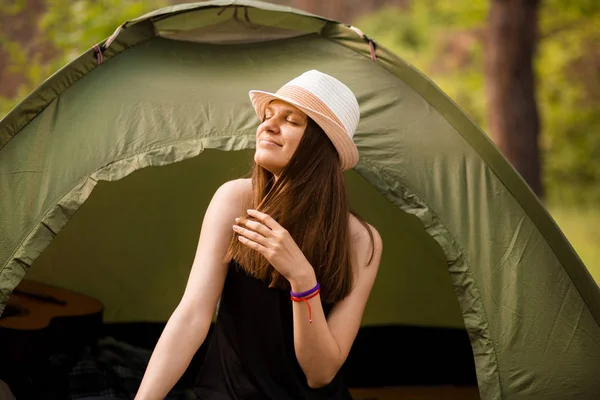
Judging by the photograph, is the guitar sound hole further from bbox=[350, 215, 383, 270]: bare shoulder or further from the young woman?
bbox=[350, 215, 383, 270]: bare shoulder

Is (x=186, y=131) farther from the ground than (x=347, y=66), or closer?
closer

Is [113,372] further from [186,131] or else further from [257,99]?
[257,99]

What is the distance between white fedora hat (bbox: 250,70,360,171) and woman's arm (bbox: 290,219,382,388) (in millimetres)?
276

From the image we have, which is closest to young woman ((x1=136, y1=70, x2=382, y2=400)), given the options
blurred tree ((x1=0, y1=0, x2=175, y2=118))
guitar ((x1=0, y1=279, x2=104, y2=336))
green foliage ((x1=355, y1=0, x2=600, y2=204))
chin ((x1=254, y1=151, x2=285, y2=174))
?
chin ((x1=254, y1=151, x2=285, y2=174))

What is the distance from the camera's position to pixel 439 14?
14820mm

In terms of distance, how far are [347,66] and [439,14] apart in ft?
41.6

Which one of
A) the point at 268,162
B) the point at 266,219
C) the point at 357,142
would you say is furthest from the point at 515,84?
the point at 266,219

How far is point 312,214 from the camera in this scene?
7.07 feet

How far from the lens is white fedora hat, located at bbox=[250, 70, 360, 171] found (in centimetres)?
213

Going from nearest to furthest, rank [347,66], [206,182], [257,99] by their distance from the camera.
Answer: [257,99]
[347,66]
[206,182]

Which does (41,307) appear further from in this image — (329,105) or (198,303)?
(329,105)

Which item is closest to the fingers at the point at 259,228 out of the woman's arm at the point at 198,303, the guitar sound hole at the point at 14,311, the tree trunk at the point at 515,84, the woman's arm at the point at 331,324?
the woman's arm at the point at 331,324

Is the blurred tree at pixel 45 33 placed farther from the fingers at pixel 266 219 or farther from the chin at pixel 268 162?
the fingers at pixel 266 219

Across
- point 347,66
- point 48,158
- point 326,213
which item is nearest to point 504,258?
point 326,213
